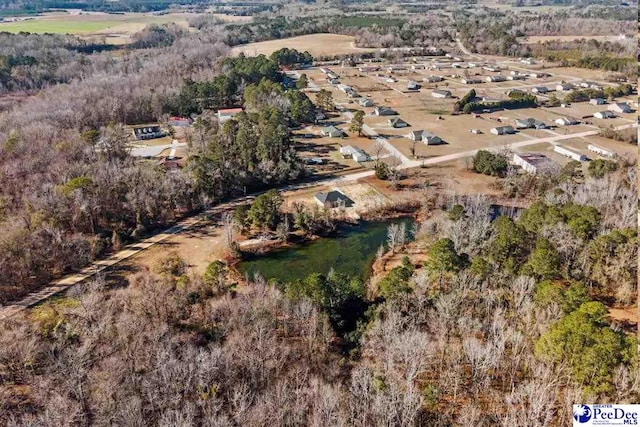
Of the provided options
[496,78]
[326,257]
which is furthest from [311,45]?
[326,257]

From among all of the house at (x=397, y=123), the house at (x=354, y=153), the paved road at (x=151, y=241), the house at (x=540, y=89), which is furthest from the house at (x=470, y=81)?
the house at (x=354, y=153)

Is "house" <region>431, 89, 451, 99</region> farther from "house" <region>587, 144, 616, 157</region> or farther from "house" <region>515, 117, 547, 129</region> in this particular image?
"house" <region>587, 144, 616, 157</region>

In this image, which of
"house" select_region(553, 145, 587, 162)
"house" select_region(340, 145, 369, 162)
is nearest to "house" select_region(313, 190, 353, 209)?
"house" select_region(340, 145, 369, 162)

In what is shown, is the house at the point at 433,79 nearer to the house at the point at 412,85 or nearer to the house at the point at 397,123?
the house at the point at 412,85

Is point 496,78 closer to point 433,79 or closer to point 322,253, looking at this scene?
point 433,79

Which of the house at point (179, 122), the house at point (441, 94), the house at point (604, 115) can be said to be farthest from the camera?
the house at point (441, 94)
